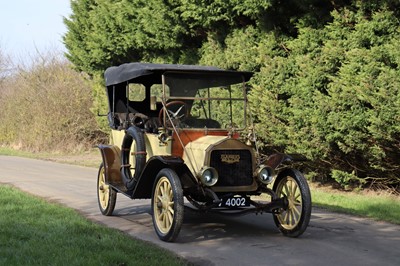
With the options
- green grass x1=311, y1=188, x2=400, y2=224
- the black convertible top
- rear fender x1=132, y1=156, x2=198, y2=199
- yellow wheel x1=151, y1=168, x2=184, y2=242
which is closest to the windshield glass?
the black convertible top

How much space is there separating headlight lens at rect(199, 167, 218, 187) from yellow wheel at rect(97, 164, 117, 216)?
251 cm

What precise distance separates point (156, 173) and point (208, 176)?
3.36 ft

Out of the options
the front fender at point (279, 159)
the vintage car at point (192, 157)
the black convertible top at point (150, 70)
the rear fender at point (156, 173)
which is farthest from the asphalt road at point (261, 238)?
the black convertible top at point (150, 70)

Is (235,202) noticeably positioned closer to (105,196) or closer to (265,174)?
(265,174)

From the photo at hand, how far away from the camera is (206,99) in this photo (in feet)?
28.6

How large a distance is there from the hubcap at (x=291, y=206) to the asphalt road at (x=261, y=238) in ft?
0.70

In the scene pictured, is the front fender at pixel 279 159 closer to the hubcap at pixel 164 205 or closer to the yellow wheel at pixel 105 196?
the hubcap at pixel 164 205

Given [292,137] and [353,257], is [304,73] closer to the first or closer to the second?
[292,137]

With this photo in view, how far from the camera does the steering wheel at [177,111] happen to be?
825cm

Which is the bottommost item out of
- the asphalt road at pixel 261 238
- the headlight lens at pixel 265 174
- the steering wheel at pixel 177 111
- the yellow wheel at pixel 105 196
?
the asphalt road at pixel 261 238

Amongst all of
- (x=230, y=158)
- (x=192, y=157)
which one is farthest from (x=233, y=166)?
(x=192, y=157)

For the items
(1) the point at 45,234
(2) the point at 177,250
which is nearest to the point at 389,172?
(2) the point at 177,250

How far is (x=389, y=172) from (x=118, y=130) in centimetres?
576

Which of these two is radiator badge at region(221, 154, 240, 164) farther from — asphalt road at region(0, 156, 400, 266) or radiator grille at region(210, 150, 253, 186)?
asphalt road at region(0, 156, 400, 266)
